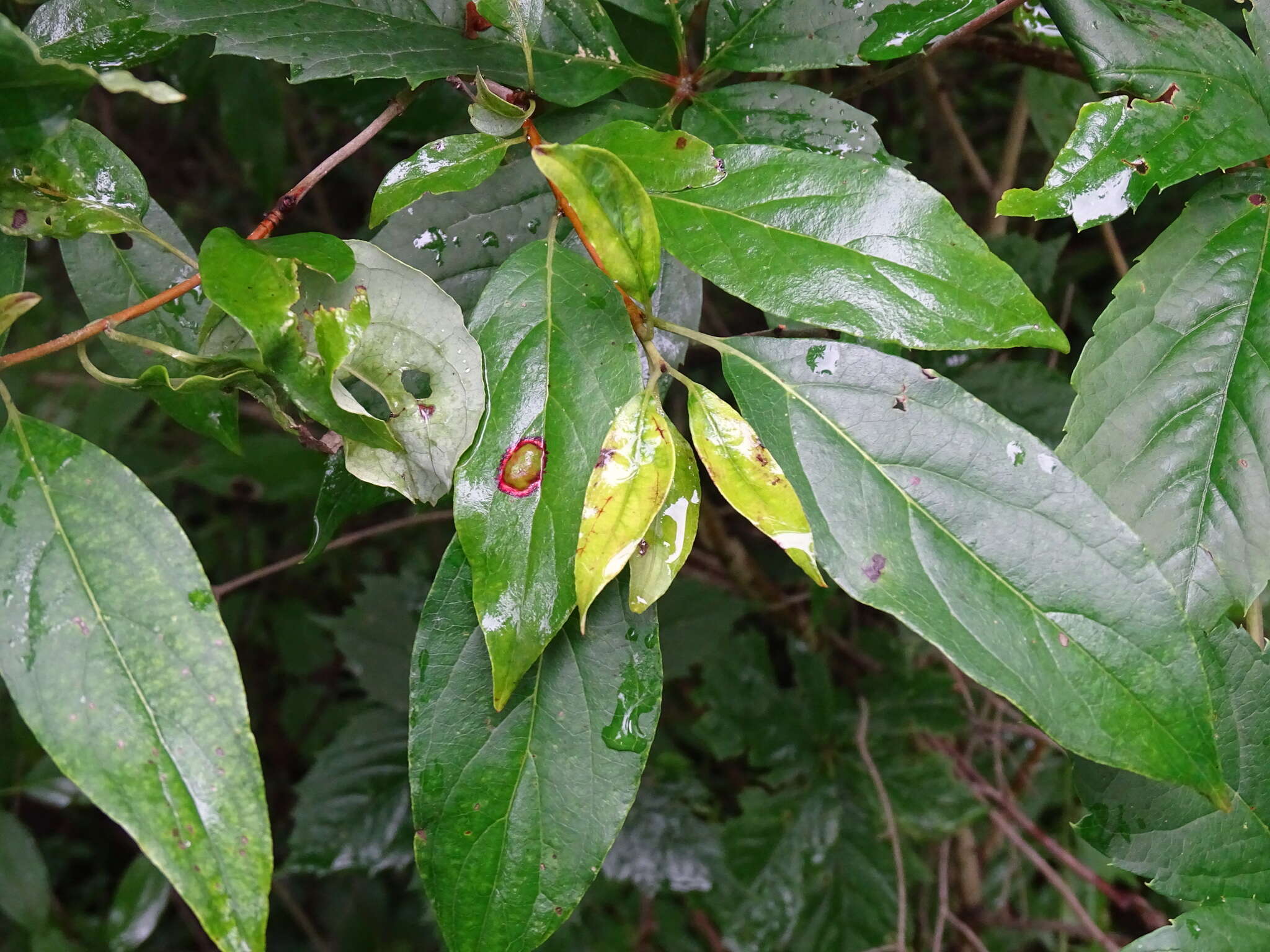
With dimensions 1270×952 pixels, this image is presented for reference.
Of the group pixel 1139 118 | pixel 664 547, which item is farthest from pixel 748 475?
pixel 1139 118

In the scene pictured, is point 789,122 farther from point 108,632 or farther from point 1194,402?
point 108,632

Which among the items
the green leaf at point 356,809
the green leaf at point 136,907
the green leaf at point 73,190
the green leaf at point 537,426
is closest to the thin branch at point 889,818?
the green leaf at point 356,809

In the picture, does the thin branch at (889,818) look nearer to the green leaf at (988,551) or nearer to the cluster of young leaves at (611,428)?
the cluster of young leaves at (611,428)

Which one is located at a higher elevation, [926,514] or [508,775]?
[926,514]

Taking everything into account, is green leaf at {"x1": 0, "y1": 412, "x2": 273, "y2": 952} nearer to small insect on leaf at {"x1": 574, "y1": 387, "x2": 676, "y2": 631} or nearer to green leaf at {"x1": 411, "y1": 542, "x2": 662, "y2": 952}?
green leaf at {"x1": 411, "y1": 542, "x2": 662, "y2": 952}

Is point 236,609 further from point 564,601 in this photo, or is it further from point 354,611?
point 564,601

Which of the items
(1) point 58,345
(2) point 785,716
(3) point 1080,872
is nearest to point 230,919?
(1) point 58,345

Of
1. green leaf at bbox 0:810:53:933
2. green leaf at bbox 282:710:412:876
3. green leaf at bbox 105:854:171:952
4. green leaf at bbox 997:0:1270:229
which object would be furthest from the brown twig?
green leaf at bbox 105:854:171:952

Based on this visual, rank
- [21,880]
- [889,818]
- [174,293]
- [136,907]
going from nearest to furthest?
[174,293], [889,818], [21,880], [136,907]
